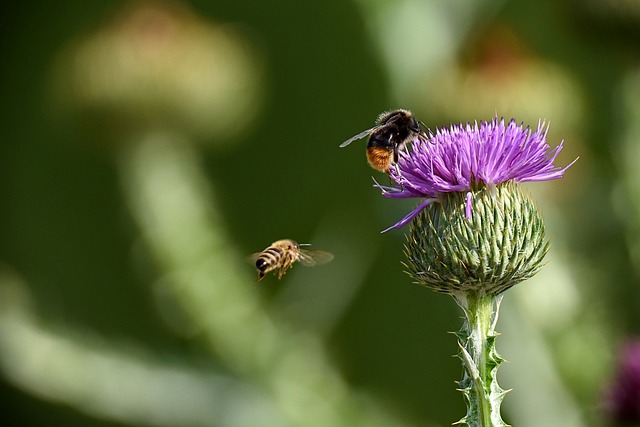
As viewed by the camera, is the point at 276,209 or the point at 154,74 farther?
the point at 276,209

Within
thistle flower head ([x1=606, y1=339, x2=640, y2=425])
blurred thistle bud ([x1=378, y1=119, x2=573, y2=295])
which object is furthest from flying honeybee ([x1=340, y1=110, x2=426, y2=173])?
thistle flower head ([x1=606, y1=339, x2=640, y2=425])

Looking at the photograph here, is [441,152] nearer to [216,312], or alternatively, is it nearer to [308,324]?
[216,312]

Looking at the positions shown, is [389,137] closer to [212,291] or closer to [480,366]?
[480,366]

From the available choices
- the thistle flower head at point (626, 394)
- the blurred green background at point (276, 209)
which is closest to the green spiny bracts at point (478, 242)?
the thistle flower head at point (626, 394)

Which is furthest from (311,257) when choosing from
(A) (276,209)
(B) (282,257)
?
(A) (276,209)

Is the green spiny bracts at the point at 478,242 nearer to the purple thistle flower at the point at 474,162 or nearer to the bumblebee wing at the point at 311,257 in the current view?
the purple thistle flower at the point at 474,162

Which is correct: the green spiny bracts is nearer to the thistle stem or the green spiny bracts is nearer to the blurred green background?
the thistle stem
